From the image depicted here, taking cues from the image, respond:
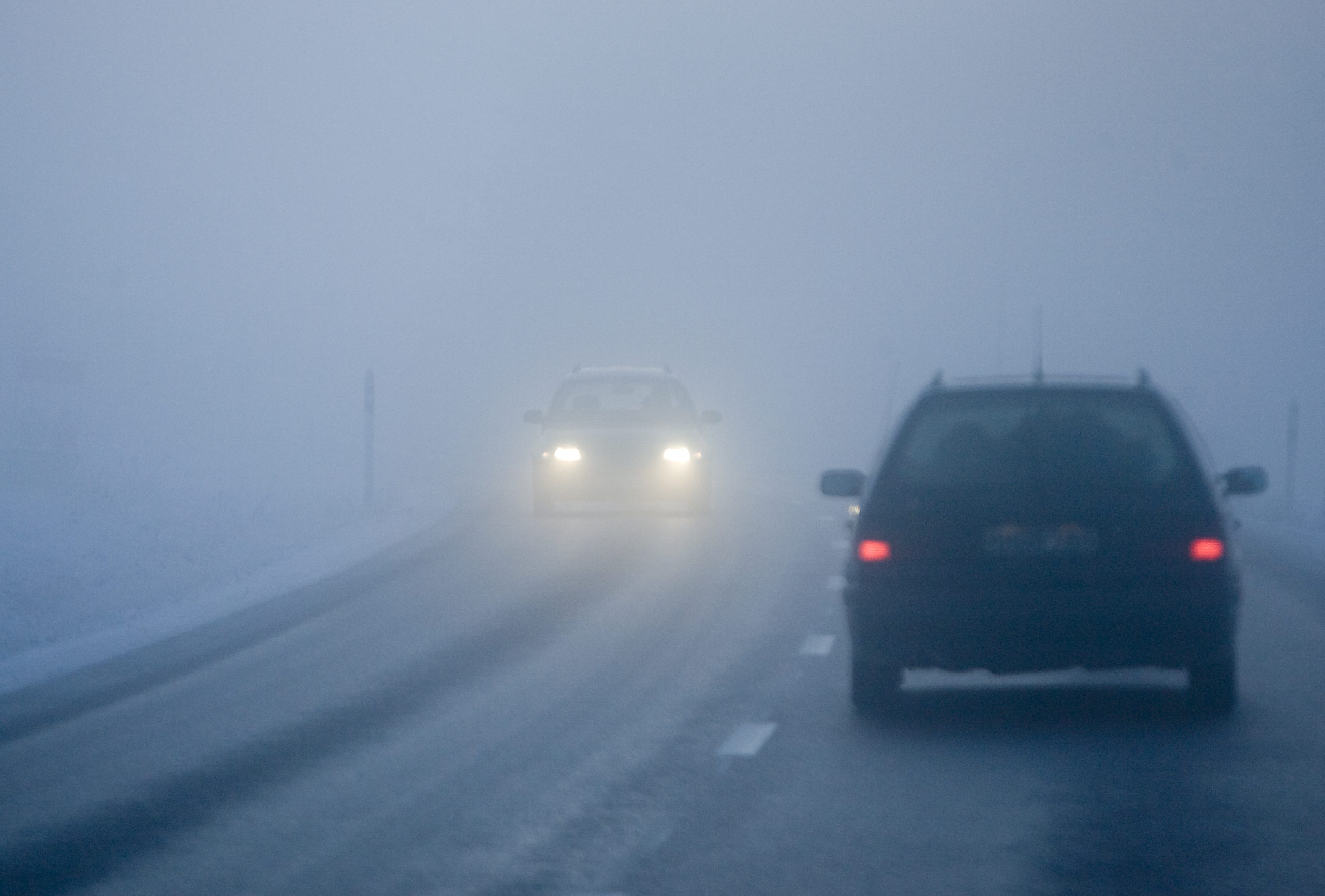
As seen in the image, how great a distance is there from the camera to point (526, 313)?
12244cm

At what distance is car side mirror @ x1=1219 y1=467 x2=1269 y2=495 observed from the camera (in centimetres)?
1201

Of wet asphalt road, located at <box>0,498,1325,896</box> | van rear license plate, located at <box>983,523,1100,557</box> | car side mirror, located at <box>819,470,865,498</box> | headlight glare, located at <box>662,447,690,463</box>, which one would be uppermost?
car side mirror, located at <box>819,470,865,498</box>

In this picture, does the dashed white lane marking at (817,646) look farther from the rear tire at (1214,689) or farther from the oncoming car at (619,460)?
the oncoming car at (619,460)

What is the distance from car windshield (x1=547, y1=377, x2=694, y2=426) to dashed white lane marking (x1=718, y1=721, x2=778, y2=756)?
16294 mm

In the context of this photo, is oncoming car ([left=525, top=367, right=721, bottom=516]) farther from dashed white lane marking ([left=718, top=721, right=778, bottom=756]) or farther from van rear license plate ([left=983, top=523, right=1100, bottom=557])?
van rear license plate ([left=983, top=523, right=1100, bottom=557])

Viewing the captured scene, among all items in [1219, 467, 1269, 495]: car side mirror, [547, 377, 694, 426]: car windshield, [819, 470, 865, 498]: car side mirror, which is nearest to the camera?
[1219, 467, 1269, 495]: car side mirror

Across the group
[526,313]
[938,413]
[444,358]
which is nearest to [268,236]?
[526,313]

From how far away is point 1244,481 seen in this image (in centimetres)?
1205

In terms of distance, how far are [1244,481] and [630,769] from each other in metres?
4.18

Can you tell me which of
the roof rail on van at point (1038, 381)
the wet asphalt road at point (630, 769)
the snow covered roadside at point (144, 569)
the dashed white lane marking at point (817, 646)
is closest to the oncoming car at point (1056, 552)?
the roof rail on van at point (1038, 381)

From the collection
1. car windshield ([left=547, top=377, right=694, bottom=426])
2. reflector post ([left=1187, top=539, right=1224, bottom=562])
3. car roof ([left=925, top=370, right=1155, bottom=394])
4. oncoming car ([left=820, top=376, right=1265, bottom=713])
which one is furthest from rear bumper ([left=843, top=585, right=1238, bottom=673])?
car windshield ([left=547, top=377, right=694, bottom=426])

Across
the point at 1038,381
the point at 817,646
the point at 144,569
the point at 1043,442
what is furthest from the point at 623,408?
the point at 1043,442

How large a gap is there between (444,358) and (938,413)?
317ft

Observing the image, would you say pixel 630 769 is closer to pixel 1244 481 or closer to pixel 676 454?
pixel 1244 481
